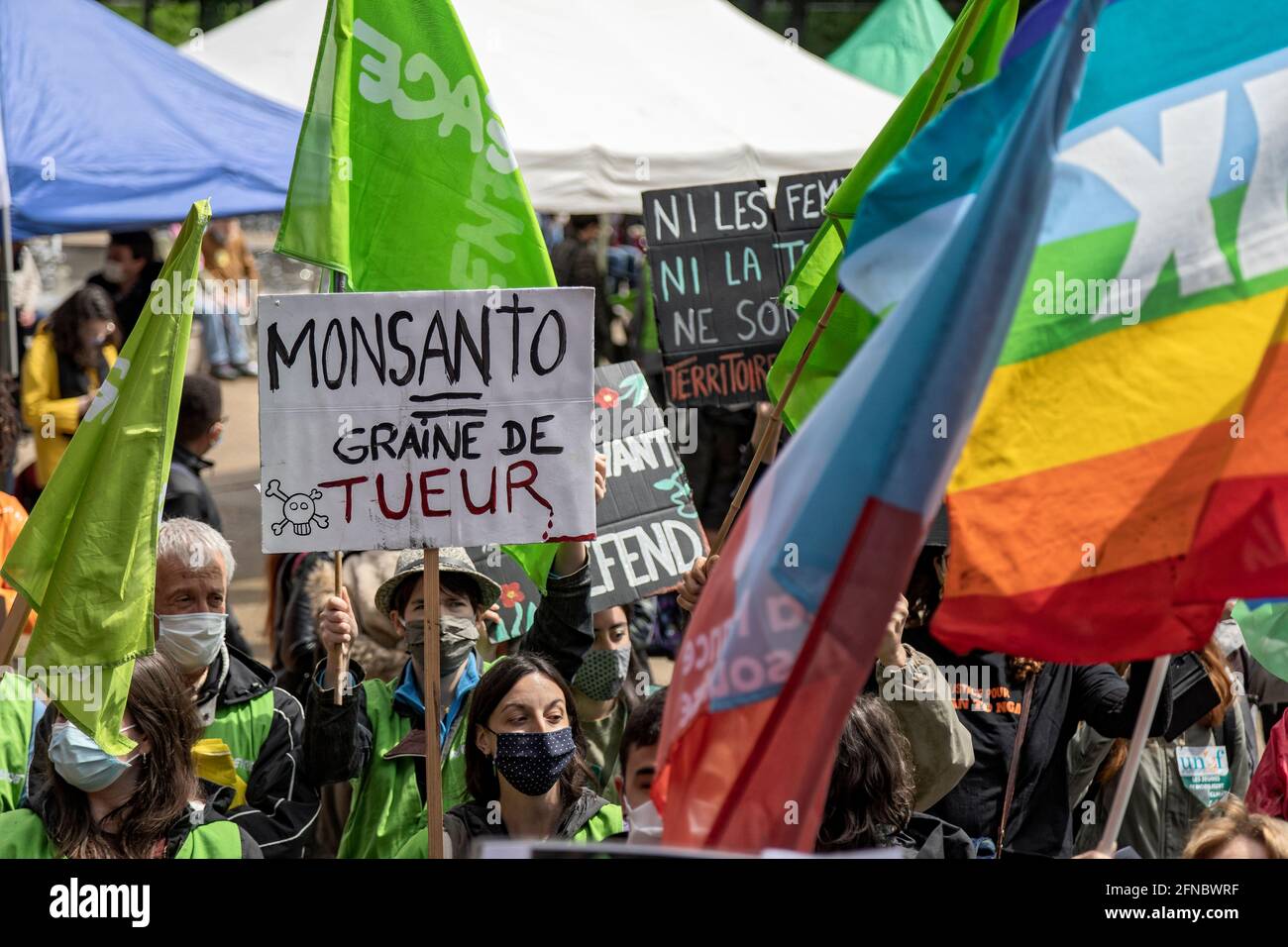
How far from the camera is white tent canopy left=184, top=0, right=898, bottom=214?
32.4 ft

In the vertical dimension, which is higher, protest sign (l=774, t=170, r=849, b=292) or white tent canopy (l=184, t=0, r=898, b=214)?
white tent canopy (l=184, t=0, r=898, b=214)

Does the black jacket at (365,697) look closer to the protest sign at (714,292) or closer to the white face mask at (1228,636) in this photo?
the white face mask at (1228,636)

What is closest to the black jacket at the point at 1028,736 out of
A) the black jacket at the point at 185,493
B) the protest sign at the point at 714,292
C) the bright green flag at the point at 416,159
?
the bright green flag at the point at 416,159

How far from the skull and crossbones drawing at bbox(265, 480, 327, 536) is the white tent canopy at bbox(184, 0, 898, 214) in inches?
245

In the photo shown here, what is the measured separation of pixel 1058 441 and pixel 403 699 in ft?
6.43

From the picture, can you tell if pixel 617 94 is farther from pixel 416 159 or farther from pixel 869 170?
pixel 869 170

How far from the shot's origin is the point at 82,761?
3.40 meters

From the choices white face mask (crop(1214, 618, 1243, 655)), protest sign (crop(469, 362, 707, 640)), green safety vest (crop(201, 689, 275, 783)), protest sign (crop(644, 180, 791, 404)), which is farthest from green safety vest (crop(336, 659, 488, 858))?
protest sign (crop(644, 180, 791, 404))

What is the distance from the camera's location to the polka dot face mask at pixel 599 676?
16.1 feet

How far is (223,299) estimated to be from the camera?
1388 cm

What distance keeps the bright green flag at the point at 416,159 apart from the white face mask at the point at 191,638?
82 cm

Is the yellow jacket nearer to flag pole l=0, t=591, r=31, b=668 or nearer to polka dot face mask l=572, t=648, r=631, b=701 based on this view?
polka dot face mask l=572, t=648, r=631, b=701
